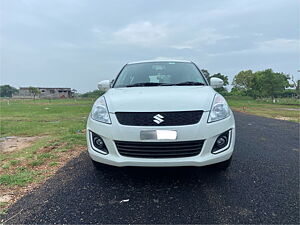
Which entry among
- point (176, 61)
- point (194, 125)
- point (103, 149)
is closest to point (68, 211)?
point (103, 149)

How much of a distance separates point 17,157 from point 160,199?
2.74 meters

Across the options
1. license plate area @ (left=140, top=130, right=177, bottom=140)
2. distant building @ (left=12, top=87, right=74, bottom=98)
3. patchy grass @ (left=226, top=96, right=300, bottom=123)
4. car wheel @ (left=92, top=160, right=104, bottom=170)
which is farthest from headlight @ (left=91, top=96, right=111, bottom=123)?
distant building @ (left=12, top=87, right=74, bottom=98)

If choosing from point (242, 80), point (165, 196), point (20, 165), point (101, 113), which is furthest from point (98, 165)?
point (242, 80)

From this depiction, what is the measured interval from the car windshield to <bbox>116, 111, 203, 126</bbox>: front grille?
41.0 inches

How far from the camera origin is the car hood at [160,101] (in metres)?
2.06

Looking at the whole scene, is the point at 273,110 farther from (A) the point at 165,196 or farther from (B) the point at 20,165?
(B) the point at 20,165

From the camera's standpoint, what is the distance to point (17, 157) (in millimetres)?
3375

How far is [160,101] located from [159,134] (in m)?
0.39

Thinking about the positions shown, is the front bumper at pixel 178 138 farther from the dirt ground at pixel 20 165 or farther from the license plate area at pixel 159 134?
the dirt ground at pixel 20 165

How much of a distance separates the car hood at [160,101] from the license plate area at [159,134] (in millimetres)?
224

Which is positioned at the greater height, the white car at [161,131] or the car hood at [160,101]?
the car hood at [160,101]

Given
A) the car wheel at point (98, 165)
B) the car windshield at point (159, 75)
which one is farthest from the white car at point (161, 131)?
the car windshield at point (159, 75)

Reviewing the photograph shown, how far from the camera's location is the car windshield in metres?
3.06

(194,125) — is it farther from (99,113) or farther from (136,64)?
(136,64)
